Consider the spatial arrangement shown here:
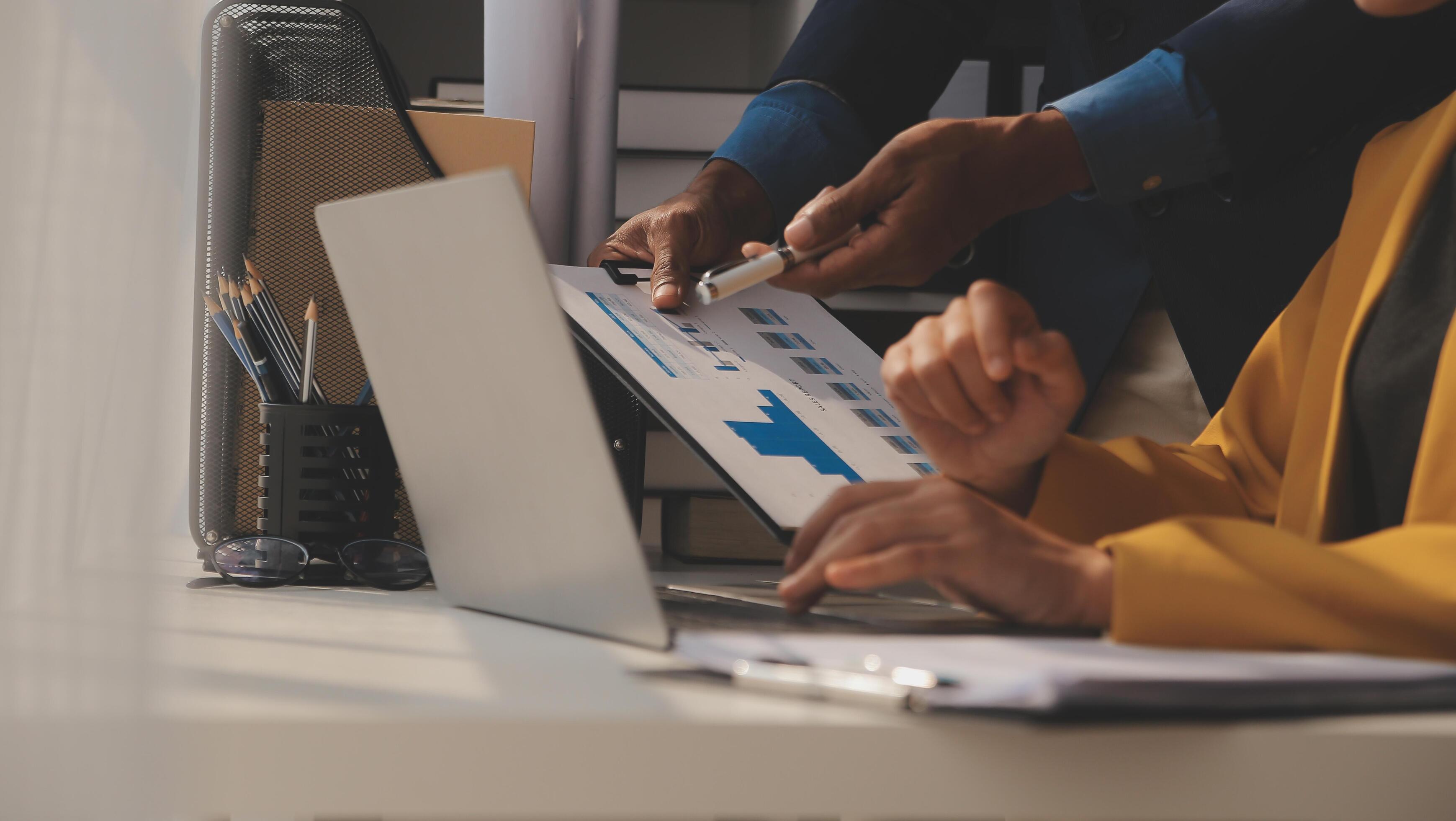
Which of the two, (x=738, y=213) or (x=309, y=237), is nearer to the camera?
(x=309, y=237)

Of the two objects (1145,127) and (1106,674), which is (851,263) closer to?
(1145,127)

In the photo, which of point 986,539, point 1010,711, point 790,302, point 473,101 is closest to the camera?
point 1010,711

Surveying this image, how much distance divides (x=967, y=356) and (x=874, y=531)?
90mm

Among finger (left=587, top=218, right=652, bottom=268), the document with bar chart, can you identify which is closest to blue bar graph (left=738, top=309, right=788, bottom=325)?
the document with bar chart

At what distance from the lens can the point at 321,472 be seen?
625 mm

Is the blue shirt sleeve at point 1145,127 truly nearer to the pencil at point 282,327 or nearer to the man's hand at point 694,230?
the man's hand at point 694,230

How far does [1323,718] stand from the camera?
0.98ft

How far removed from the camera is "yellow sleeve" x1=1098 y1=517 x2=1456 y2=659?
14.4 inches

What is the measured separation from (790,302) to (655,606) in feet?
1.65

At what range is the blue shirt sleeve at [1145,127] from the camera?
0.81 metres

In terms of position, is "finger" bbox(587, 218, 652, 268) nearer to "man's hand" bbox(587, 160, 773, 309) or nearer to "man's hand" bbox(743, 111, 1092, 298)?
"man's hand" bbox(587, 160, 773, 309)

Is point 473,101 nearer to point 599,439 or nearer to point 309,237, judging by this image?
point 309,237

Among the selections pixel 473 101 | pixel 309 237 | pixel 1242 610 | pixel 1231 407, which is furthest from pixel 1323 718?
pixel 473 101

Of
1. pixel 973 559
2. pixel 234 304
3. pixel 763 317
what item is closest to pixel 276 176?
pixel 234 304
